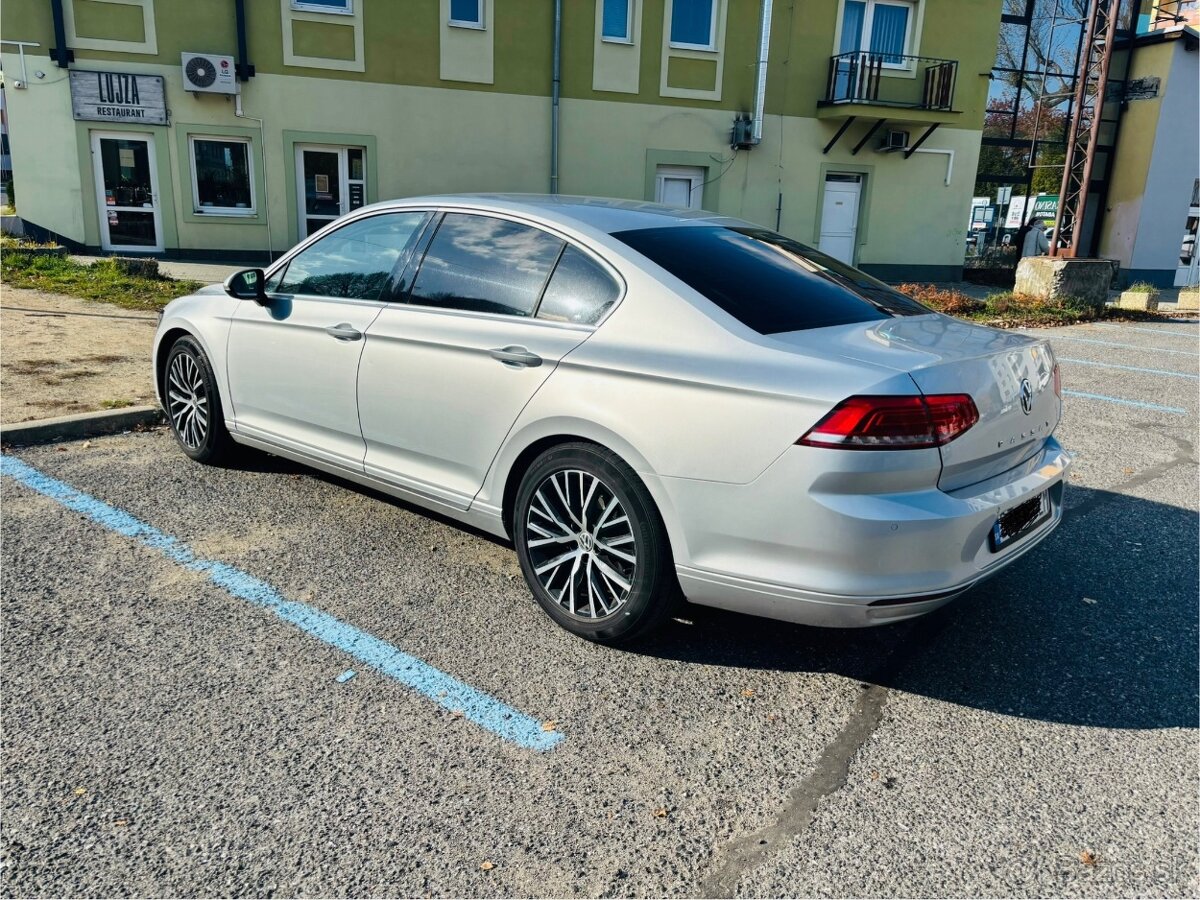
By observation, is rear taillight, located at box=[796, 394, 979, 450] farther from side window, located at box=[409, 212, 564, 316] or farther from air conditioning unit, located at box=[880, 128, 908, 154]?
air conditioning unit, located at box=[880, 128, 908, 154]

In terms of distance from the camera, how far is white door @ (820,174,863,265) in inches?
842

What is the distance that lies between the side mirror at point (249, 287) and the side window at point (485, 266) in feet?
3.73

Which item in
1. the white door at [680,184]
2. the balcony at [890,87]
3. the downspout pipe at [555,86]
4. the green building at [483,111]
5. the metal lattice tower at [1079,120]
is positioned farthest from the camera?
the white door at [680,184]

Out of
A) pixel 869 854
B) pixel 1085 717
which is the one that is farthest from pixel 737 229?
pixel 869 854

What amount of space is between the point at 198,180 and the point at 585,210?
52.4 ft

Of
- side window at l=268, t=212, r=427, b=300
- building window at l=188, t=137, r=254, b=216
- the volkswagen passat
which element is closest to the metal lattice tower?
building window at l=188, t=137, r=254, b=216

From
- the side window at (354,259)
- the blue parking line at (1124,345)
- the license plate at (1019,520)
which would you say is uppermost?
the side window at (354,259)

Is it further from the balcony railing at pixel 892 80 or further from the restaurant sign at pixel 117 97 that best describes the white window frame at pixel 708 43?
the restaurant sign at pixel 117 97

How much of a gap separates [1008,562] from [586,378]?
5.30 ft

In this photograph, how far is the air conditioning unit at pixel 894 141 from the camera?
836 inches

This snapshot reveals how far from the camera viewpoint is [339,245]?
4.60m

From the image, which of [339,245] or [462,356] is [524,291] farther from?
[339,245]

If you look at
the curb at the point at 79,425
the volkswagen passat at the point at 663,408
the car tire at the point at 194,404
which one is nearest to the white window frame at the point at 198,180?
the curb at the point at 79,425

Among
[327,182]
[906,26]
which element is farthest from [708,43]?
[327,182]
